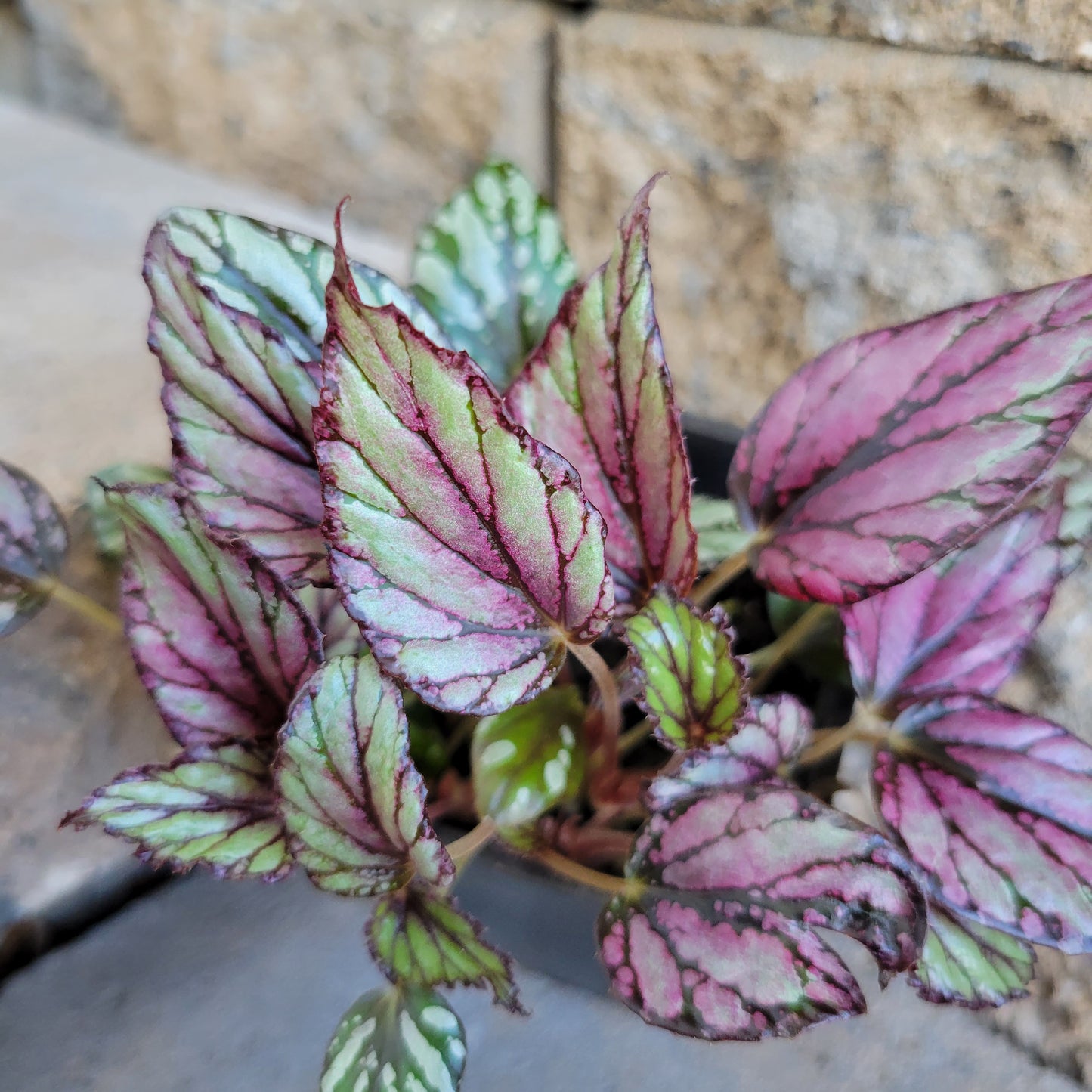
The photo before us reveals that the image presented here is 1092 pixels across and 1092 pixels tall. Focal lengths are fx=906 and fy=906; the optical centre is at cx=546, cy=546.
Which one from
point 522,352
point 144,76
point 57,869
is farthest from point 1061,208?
point 144,76

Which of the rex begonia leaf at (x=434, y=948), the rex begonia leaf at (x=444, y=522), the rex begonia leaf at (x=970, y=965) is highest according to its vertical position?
the rex begonia leaf at (x=444, y=522)

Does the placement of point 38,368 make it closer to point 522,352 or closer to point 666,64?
point 522,352

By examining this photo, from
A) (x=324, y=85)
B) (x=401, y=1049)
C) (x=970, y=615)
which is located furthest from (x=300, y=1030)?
(x=324, y=85)

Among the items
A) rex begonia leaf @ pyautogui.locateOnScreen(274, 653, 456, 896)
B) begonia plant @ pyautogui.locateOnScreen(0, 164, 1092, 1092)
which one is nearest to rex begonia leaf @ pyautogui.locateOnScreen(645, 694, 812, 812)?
begonia plant @ pyautogui.locateOnScreen(0, 164, 1092, 1092)

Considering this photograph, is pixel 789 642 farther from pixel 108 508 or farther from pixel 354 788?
pixel 108 508

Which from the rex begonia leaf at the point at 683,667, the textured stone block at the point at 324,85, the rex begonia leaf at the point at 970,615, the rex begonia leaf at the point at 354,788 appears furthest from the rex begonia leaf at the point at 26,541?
the textured stone block at the point at 324,85

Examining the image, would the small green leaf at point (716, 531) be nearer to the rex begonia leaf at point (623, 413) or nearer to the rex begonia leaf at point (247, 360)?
the rex begonia leaf at point (623, 413)

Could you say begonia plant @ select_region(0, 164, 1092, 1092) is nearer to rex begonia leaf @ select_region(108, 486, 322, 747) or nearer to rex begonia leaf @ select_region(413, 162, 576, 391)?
rex begonia leaf @ select_region(108, 486, 322, 747)
